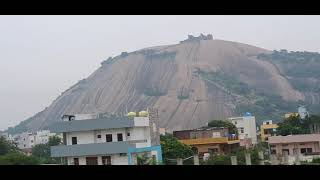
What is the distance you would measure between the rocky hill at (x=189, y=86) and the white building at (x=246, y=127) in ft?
8.50

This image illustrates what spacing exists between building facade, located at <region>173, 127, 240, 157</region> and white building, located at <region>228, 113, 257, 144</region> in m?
1.18

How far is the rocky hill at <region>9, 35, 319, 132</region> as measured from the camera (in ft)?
73.5

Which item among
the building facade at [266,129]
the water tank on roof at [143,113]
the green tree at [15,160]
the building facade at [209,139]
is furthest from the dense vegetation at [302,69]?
the green tree at [15,160]

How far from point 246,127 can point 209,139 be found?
11.5 feet

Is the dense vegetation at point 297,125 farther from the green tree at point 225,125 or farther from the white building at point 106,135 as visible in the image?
the white building at point 106,135

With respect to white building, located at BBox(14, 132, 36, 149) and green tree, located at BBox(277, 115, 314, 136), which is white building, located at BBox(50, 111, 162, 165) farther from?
white building, located at BBox(14, 132, 36, 149)

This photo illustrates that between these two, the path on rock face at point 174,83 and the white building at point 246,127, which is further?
the path on rock face at point 174,83

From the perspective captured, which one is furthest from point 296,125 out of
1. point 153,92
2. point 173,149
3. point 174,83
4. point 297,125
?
point 174,83

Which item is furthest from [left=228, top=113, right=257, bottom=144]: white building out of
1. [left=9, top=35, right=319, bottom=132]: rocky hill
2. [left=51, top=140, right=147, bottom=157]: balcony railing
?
[left=51, top=140, right=147, bottom=157]: balcony railing

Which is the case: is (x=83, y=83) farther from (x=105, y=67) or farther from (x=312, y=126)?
(x=312, y=126)

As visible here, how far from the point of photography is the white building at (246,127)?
53.0 ft

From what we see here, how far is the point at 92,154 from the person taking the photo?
10664mm
